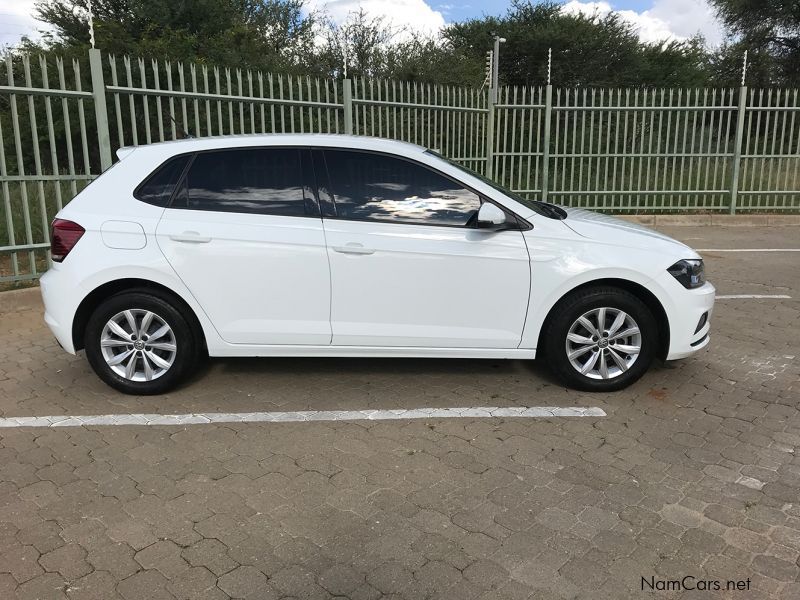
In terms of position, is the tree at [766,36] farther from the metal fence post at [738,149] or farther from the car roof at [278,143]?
the car roof at [278,143]

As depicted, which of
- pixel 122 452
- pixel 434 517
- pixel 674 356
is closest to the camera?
pixel 434 517

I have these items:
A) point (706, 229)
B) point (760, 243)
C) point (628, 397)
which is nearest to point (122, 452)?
point (628, 397)

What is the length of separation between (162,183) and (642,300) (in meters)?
3.36

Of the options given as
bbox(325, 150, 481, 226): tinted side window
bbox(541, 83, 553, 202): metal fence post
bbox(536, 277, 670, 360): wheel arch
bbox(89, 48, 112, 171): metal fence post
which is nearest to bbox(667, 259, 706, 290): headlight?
bbox(536, 277, 670, 360): wheel arch

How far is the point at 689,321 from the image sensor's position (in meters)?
Answer: 4.34

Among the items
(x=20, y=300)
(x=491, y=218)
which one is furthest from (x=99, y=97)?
(x=491, y=218)

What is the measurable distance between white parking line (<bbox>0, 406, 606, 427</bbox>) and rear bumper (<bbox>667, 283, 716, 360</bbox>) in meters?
0.71

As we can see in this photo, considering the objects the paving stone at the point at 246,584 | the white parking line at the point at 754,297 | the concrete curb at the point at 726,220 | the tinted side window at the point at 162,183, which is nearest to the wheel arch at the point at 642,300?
the paving stone at the point at 246,584

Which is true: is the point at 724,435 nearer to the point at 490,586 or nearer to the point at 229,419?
the point at 490,586

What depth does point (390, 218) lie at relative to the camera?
4.25 m

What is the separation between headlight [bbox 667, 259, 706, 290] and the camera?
14.1ft

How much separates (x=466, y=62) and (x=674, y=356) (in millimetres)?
24526

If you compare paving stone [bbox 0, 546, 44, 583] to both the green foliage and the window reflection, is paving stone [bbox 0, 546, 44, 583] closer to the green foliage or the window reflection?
the window reflection

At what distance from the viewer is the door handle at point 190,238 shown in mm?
4203
